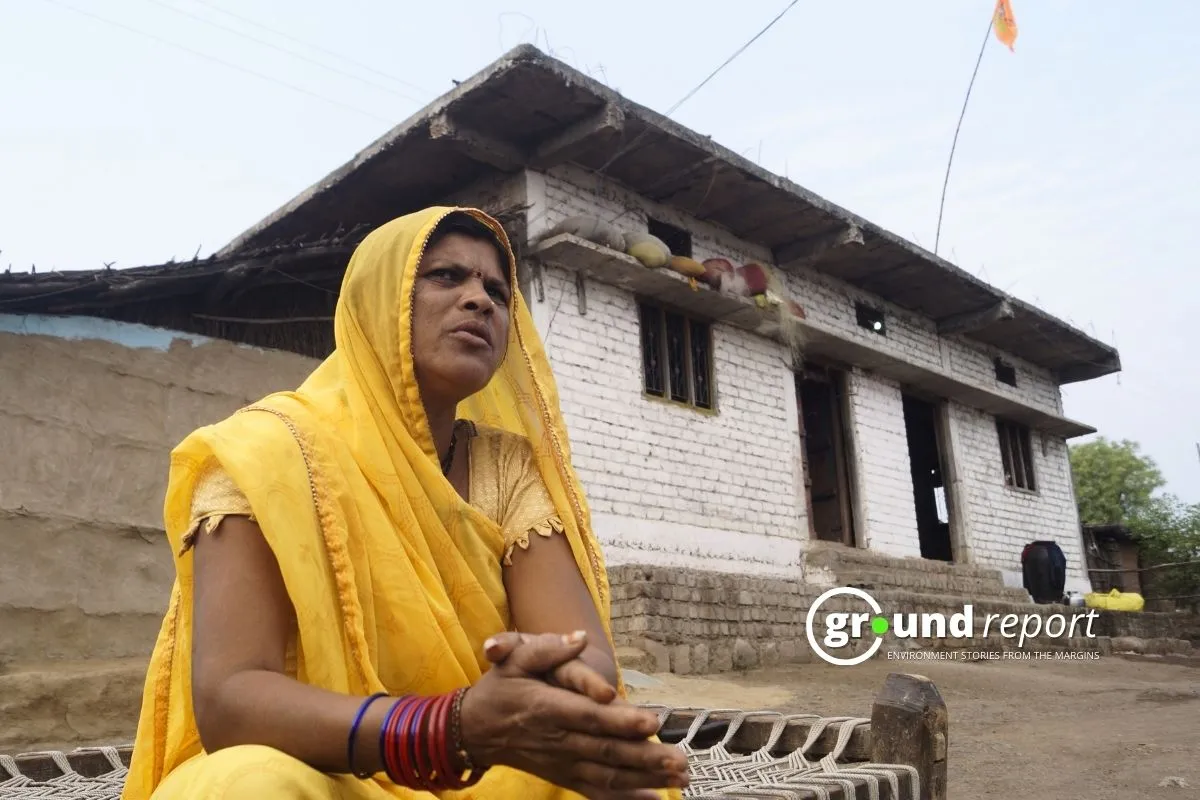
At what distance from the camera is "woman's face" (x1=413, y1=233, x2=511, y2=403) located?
5.37ft

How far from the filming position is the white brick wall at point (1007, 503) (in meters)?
11.8

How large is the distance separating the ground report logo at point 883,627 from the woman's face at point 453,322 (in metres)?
6.66

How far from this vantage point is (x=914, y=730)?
1895mm

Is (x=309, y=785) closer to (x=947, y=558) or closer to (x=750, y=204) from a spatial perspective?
(x=750, y=204)

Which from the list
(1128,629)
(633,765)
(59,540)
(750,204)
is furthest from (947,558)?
(633,765)

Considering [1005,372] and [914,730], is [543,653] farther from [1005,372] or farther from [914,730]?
[1005,372]

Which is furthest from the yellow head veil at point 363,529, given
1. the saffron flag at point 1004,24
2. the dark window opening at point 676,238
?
the saffron flag at point 1004,24

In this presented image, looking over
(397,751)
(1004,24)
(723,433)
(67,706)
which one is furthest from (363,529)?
(1004,24)

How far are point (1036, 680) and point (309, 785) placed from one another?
304 inches

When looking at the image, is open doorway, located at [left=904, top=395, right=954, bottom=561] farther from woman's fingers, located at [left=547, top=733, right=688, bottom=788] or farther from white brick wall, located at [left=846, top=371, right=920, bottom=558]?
woman's fingers, located at [left=547, top=733, right=688, bottom=788]

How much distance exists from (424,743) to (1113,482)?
34202 mm

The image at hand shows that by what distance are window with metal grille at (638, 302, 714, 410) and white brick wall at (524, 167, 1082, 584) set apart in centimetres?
14

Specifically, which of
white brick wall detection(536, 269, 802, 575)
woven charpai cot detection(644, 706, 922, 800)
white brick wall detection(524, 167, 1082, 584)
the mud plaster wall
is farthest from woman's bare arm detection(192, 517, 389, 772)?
white brick wall detection(524, 167, 1082, 584)

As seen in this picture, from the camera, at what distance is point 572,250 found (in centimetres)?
721
